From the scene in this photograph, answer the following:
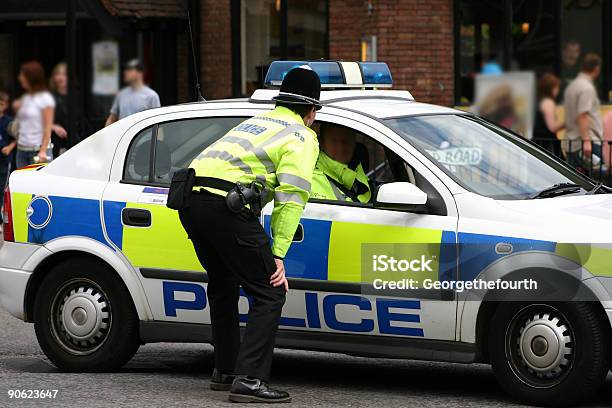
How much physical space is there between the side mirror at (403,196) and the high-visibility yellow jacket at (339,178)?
498 mm

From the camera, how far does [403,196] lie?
680 centimetres

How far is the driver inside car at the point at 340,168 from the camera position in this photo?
738 cm

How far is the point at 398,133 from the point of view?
281 inches

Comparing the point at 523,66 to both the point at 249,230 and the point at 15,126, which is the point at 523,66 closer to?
the point at 15,126

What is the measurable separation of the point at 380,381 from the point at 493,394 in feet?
2.43

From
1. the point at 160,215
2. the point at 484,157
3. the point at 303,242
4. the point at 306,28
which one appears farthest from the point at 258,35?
the point at 303,242

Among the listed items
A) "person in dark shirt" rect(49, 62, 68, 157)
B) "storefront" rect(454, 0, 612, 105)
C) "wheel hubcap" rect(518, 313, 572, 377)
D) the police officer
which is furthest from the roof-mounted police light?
"storefront" rect(454, 0, 612, 105)

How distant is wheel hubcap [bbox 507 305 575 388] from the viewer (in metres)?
6.58

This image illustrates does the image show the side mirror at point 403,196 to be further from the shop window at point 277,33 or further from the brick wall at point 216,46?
the brick wall at point 216,46

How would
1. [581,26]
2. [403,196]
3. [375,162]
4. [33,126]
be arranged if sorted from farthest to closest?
[581,26], [33,126], [375,162], [403,196]

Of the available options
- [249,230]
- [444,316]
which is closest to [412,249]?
[444,316]

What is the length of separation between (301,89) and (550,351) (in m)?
1.73

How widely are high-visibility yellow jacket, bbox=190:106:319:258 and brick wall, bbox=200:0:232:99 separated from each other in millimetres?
11423

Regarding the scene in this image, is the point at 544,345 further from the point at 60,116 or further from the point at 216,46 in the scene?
the point at 216,46
